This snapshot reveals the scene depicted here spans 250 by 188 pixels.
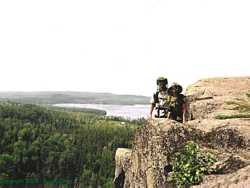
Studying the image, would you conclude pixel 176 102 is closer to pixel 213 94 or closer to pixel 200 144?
pixel 213 94

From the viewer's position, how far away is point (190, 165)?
1401cm

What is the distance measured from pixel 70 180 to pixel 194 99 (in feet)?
572

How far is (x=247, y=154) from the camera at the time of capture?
562 inches

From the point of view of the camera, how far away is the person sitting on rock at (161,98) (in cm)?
1911

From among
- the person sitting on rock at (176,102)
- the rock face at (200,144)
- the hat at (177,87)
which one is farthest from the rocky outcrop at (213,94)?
the hat at (177,87)

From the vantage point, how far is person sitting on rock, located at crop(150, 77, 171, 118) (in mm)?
19109

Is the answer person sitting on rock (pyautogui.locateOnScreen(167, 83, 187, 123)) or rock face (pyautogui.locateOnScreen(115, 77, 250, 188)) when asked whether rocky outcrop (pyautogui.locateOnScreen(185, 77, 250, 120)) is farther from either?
person sitting on rock (pyautogui.locateOnScreen(167, 83, 187, 123))

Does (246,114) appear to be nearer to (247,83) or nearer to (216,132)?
(216,132)

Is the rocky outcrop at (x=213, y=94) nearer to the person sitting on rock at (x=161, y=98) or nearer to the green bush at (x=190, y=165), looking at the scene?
the person sitting on rock at (x=161, y=98)

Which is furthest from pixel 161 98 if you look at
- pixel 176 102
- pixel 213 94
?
pixel 213 94

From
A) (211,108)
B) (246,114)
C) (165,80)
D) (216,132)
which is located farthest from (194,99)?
(216,132)

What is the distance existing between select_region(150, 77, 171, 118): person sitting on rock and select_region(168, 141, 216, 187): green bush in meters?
4.65

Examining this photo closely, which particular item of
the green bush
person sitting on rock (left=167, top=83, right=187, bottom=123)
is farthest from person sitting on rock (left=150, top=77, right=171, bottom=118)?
the green bush

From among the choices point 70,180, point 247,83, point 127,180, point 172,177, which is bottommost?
point 70,180
